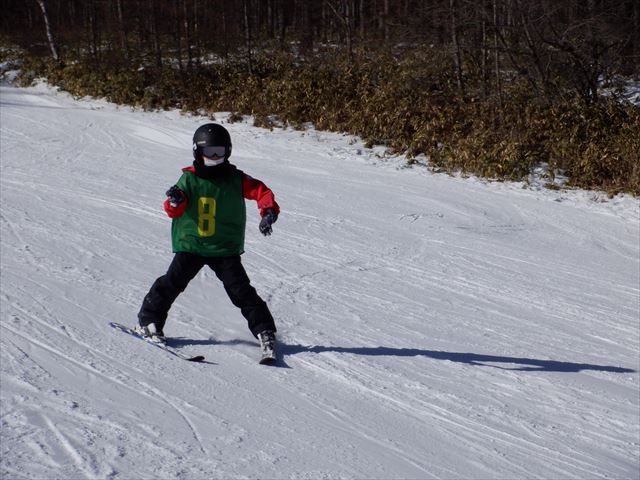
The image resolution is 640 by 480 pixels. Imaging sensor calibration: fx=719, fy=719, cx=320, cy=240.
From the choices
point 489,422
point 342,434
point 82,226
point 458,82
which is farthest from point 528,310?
point 458,82

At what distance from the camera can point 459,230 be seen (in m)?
8.94

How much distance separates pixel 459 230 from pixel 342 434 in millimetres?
5433

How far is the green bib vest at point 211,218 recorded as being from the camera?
15.1 ft

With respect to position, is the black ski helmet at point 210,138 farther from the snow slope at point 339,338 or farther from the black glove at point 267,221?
the snow slope at point 339,338

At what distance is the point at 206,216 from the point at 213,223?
0.21ft

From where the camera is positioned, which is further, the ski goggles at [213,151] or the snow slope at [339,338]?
the ski goggles at [213,151]

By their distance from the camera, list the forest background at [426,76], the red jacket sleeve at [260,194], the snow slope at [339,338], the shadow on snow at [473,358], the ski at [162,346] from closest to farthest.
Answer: the snow slope at [339,338], the red jacket sleeve at [260,194], the ski at [162,346], the shadow on snow at [473,358], the forest background at [426,76]

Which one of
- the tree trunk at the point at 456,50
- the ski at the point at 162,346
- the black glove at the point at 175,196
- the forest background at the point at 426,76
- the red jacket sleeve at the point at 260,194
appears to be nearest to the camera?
the black glove at the point at 175,196

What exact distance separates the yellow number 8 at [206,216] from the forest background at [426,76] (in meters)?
7.65

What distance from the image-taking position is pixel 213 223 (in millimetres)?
4645

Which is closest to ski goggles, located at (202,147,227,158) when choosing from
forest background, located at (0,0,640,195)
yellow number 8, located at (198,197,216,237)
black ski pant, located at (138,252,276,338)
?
yellow number 8, located at (198,197,216,237)

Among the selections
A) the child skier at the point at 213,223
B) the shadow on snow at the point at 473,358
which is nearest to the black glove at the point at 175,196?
the child skier at the point at 213,223

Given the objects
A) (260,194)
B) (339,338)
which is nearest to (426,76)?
(339,338)

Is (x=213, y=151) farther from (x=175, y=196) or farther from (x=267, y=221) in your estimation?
(x=267, y=221)
